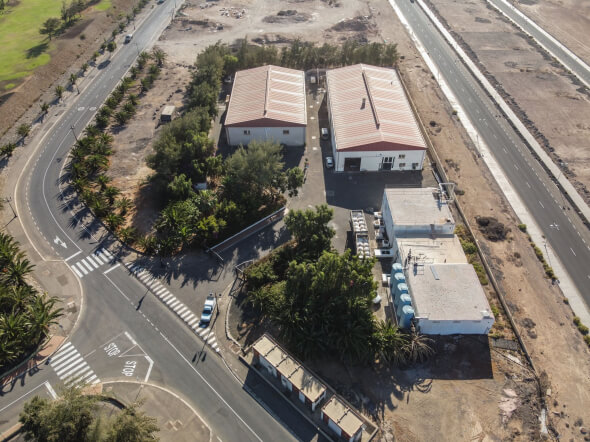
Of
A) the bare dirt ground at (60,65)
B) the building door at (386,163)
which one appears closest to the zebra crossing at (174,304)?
the building door at (386,163)

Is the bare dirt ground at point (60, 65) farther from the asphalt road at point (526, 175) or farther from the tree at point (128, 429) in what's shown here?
the asphalt road at point (526, 175)

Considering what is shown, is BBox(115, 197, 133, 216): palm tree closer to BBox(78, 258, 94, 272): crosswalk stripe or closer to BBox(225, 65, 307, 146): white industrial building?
BBox(78, 258, 94, 272): crosswalk stripe

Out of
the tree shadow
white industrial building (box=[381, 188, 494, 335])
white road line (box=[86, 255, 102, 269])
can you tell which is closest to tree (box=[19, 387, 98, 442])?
white road line (box=[86, 255, 102, 269])

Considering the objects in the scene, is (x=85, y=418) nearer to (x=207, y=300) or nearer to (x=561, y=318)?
(x=207, y=300)

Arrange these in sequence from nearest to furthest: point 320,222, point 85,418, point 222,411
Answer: point 85,418 → point 222,411 → point 320,222

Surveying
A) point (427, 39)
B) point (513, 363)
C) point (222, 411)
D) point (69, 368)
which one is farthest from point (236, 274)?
point (427, 39)
